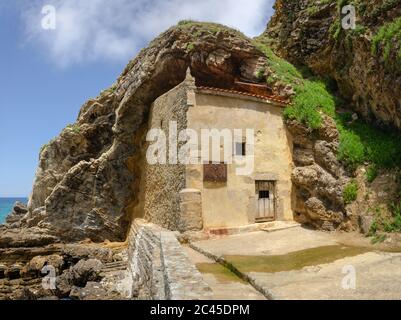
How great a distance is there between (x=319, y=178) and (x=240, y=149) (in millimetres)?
3298

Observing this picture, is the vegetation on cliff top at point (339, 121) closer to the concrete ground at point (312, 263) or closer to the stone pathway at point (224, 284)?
the concrete ground at point (312, 263)

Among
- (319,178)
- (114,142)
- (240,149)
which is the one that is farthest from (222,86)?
(319,178)

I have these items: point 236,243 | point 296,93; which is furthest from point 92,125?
point 236,243

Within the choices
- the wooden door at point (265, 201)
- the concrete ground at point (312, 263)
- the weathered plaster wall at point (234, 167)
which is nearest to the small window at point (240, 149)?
the weathered plaster wall at point (234, 167)

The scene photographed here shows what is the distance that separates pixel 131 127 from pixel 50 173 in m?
7.88

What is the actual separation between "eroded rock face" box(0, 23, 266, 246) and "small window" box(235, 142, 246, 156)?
5147mm

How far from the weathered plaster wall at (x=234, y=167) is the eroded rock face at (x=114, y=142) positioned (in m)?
3.99

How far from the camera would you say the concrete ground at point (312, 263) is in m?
5.91

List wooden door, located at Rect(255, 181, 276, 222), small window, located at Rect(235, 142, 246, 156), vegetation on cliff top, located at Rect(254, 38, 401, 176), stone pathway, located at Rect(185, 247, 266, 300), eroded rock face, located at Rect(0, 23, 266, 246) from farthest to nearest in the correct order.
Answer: eroded rock face, located at Rect(0, 23, 266, 246), wooden door, located at Rect(255, 181, 276, 222), small window, located at Rect(235, 142, 246, 156), vegetation on cliff top, located at Rect(254, 38, 401, 176), stone pathway, located at Rect(185, 247, 266, 300)

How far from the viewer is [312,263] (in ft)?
26.8

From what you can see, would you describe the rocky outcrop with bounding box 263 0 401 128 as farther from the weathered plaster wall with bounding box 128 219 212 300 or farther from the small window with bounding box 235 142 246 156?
the weathered plaster wall with bounding box 128 219 212 300

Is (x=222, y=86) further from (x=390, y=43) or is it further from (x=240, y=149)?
(x=390, y=43)

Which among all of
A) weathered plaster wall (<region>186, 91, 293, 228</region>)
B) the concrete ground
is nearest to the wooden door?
weathered plaster wall (<region>186, 91, 293, 228</region>)

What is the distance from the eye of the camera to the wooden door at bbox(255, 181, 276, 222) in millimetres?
13602
